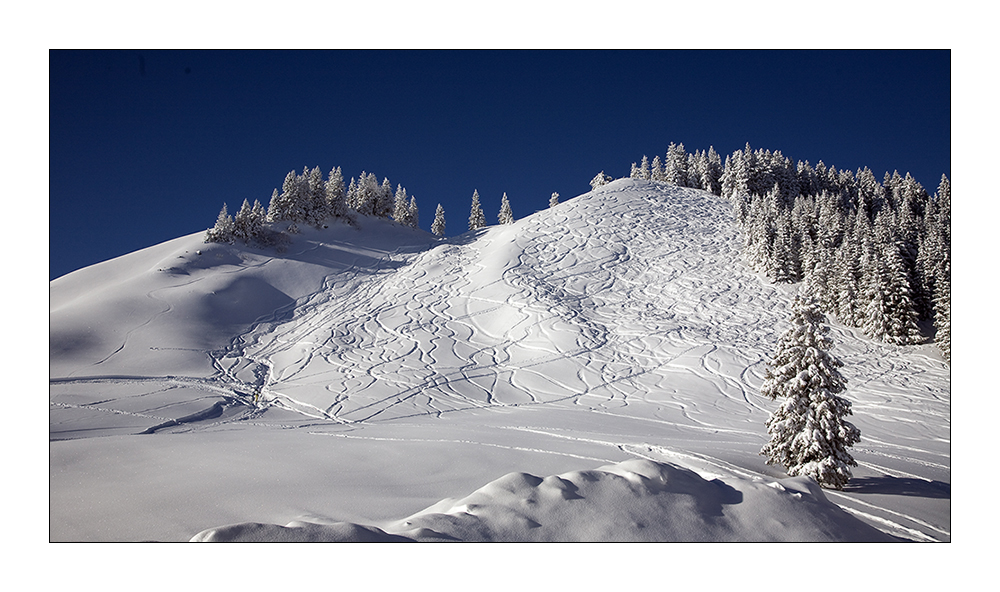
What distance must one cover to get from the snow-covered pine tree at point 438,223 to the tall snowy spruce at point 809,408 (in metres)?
62.5

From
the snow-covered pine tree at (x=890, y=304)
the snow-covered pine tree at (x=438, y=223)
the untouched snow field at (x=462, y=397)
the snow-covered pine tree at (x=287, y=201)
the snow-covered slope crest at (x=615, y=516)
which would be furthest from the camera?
the snow-covered pine tree at (x=438, y=223)

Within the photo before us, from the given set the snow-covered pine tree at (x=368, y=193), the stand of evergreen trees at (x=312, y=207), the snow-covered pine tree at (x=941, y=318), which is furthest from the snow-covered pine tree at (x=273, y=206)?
the snow-covered pine tree at (x=941, y=318)

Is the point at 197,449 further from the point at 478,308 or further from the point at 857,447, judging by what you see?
the point at 478,308

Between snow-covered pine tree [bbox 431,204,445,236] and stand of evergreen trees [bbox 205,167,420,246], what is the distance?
6.76m

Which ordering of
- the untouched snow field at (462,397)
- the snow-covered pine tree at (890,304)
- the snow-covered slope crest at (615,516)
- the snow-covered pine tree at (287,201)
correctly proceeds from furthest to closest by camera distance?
the snow-covered pine tree at (287,201) → the snow-covered pine tree at (890,304) → the untouched snow field at (462,397) → the snow-covered slope crest at (615,516)

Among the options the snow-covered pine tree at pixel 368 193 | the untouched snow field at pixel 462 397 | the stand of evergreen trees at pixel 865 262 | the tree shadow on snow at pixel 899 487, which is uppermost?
the snow-covered pine tree at pixel 368 193

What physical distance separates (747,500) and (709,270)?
35.0m

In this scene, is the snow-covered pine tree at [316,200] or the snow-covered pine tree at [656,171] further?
the snow-covered pine tree at [656,171]

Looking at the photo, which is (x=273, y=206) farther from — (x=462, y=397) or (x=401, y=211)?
(x=462, y=397)

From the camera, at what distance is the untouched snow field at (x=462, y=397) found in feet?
17.4

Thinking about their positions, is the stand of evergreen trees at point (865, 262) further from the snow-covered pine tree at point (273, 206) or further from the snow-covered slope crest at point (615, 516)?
the snow-covered pine tree at point (273, 206)

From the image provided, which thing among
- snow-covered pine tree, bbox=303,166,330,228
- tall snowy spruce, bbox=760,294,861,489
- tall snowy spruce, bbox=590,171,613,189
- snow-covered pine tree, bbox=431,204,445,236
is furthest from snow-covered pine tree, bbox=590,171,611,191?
tall snowy spruce, bbox=760,294,861,489

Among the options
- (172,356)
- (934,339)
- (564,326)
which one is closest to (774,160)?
(934,339)

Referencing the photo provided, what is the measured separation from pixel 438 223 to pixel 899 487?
6517cm
